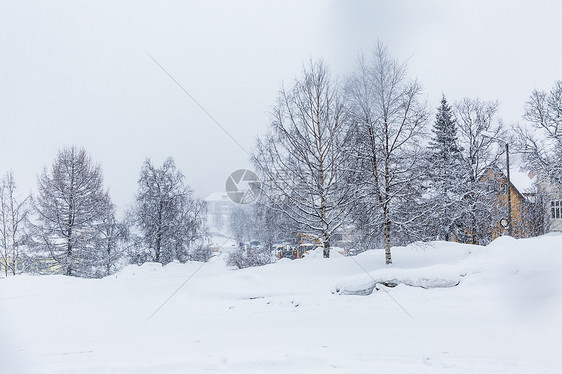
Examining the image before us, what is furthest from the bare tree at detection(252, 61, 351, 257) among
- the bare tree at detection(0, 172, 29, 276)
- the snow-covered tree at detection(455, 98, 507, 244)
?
the bare tree at detection(0, 172, 29, 276)

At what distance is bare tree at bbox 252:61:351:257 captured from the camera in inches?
487

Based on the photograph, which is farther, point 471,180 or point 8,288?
point 471,180

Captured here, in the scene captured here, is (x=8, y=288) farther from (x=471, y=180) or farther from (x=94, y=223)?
(x=471, y=180)

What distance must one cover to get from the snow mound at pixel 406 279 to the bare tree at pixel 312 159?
457cm

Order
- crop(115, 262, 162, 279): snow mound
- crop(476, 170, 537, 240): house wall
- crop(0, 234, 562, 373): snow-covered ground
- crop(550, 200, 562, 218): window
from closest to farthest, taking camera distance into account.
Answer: crop(0, 234, 562, 373): snow-covered ground, crop(115, 262, 162, 279): snow mound, crop(476, 170, 537, 240): house wall, crop(550, 200, 562, 218): window

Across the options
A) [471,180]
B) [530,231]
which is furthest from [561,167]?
[530,231]

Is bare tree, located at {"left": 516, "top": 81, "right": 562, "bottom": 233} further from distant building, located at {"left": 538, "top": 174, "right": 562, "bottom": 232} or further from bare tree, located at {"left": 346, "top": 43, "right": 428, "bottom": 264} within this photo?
bare tree, located at {"left": 346, "top": 43, "right": 428, "bottom": 264}

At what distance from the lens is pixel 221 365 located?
4051 mm

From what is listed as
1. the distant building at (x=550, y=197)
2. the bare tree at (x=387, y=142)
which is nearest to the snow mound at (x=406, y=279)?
the bare tree at (x=387, y=142)

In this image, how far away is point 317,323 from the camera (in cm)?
594

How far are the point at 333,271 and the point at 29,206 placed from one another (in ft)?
72.2

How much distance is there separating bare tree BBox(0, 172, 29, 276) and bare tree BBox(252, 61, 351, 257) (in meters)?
18.9

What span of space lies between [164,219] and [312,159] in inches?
639

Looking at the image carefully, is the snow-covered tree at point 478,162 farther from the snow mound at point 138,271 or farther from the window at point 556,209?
the snow mound at point 138,271
